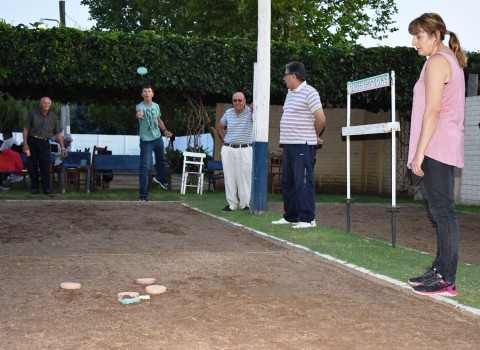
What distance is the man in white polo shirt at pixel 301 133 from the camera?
862cm

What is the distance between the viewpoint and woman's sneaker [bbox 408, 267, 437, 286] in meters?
5.12

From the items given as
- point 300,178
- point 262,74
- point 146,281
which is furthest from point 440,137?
point 262,74

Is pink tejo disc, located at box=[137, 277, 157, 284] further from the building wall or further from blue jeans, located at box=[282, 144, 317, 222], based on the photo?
the building wall

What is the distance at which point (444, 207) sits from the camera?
4.99 metres

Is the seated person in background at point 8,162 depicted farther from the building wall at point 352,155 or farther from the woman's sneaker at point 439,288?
the woman's sneaker at point 439,288

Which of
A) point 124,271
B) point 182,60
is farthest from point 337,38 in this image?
point 124,271

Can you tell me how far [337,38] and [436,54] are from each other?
21572mm

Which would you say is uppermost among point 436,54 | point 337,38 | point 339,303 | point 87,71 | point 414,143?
point 337,38

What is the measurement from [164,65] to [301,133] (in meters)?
8.04

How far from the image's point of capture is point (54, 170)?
16656 millimetres

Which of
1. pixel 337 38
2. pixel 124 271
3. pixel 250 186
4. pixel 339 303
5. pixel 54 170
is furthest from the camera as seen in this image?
pixel 337 38

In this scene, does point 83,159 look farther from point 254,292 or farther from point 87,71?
point 254,292

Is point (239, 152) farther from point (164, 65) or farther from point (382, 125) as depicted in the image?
point (164, 65)

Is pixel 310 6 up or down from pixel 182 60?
up
